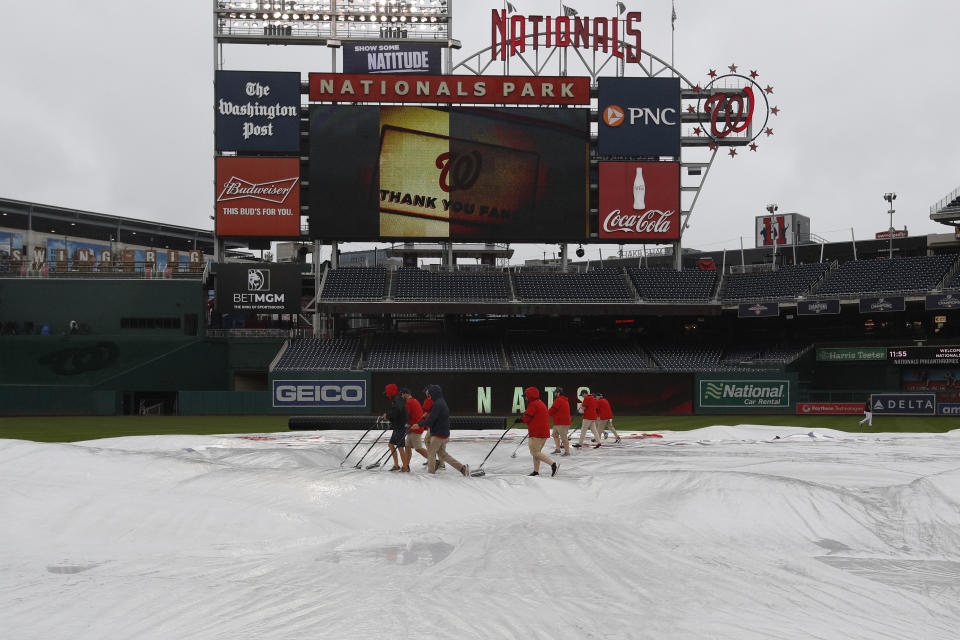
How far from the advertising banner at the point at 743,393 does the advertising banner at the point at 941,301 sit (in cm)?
847

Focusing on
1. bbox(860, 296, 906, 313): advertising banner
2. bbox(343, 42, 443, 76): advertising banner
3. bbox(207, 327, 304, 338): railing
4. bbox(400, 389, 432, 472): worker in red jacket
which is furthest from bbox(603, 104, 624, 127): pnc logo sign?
bbox(400, 389, 432, 472): worker in red jacket

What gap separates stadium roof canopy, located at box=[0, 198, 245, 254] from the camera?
6744cm

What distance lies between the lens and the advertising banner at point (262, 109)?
138 ft

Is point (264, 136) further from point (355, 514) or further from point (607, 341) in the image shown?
point (355, 514)

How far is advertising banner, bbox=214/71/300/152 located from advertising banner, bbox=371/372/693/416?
15296 mm

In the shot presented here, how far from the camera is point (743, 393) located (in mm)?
38094

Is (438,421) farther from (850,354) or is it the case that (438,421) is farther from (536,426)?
(850,354)

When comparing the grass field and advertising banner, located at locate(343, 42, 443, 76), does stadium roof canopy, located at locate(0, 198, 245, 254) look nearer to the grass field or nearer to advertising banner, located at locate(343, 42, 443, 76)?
advertising banner, located at locate(343, 42, 443, 76)

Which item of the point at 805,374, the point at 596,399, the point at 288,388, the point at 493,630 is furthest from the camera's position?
the point at 805,374

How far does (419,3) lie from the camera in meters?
44.1

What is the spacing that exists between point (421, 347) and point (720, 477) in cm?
3035

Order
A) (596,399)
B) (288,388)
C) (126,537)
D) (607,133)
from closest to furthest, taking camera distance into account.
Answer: (126,537), (596,399), (288,388), (607,133)

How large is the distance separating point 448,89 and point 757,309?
21.7 metres

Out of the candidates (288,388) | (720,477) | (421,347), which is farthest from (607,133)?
(720,477)
